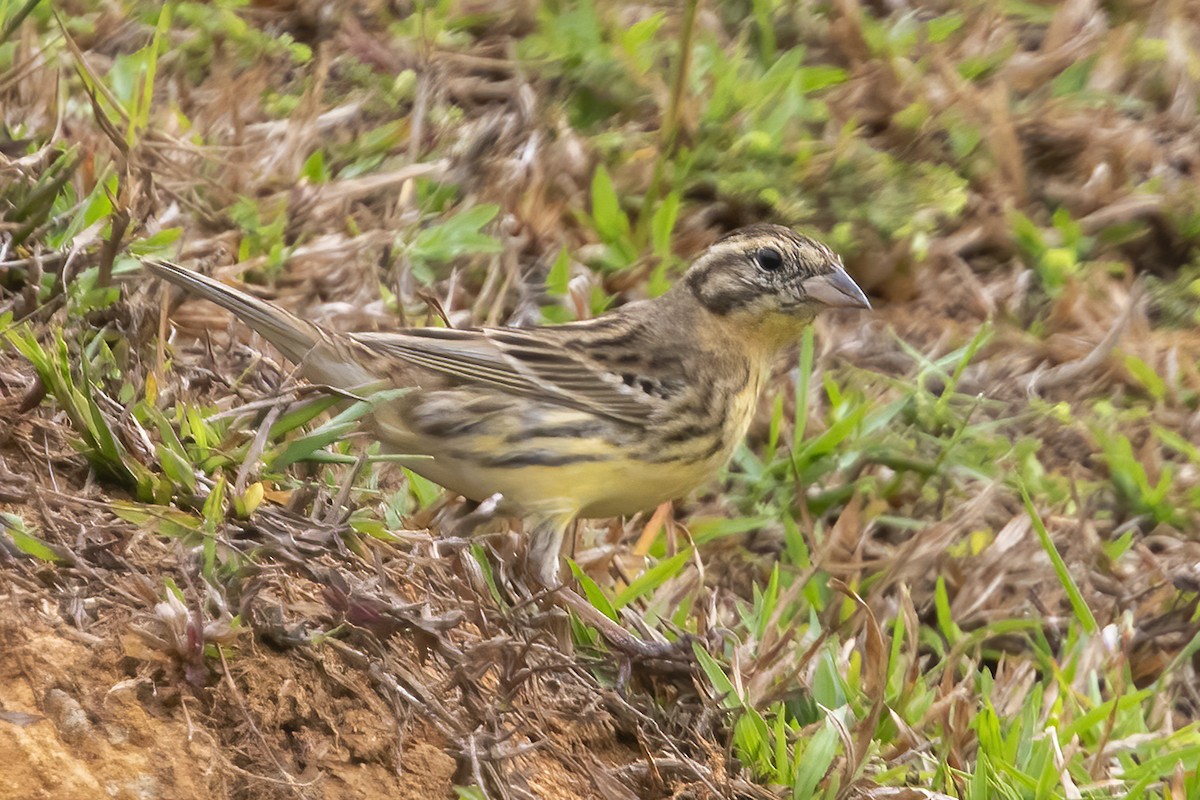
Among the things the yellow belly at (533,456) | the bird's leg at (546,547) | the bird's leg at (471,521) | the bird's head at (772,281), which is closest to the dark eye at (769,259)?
the bird's head at (772,281)

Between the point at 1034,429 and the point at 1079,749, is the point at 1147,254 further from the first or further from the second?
the point at 1079,749

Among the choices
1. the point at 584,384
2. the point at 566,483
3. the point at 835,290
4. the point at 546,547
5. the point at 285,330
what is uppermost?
the point at 285,330

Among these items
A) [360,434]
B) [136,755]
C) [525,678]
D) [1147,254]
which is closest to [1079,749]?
[525,678]

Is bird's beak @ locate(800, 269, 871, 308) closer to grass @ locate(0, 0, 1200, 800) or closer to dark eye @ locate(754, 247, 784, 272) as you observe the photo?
dark eye @ locate(754, 247, 784, 272)

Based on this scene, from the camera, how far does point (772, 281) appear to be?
5.05 metres

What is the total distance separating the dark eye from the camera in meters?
5.02

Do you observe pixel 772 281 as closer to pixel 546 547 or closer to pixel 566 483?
pixel 566 483

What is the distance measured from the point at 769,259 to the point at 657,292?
117 centimetres

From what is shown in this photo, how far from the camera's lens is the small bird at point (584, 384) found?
455 cm

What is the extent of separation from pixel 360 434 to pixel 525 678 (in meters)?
0.98

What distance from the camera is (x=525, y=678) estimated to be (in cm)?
346

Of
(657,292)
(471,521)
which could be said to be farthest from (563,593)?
(657,292)

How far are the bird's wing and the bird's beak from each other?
24.4 inches

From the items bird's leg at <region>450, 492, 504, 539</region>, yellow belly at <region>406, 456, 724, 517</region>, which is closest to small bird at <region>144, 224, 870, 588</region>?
yellow belly at <region>406, 456, 724, 517</region>
